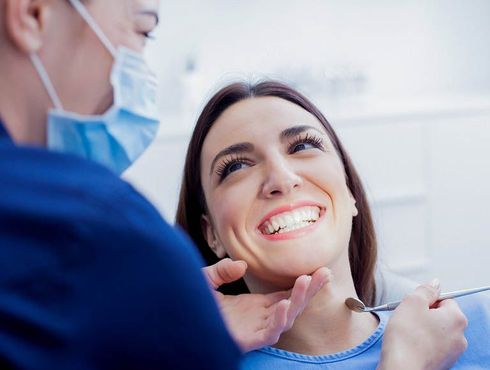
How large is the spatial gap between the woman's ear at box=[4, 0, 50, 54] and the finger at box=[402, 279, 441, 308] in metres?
0.81

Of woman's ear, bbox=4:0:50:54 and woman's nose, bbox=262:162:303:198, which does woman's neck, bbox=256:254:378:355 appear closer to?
woman's nose, bbox=262:162:303:198

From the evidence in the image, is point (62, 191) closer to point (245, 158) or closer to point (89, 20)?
point (89, 20)

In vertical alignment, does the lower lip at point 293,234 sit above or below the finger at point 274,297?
above

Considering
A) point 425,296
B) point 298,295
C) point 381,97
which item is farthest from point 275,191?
point 381,97

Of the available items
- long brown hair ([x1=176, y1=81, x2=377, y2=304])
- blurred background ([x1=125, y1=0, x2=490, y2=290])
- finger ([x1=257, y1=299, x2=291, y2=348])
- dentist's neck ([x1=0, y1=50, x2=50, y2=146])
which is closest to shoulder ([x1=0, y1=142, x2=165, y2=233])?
dentist's neck ([x1=0, y1=50, x2=50, y2=146])

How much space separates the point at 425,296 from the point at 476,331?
0.18 m

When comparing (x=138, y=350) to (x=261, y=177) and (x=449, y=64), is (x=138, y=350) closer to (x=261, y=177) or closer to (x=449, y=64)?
(x=261, y=177)

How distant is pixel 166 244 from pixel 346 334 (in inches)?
31.0

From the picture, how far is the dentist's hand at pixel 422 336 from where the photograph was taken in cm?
121

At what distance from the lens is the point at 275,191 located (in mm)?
1360

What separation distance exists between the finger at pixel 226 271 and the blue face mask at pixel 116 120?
0.30 meters

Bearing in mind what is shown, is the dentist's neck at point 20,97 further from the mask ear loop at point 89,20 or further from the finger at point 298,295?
the finger at point 298,295

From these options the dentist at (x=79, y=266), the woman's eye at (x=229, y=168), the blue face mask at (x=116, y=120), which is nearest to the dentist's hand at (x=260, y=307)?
the woman's eye at (x=229, y=168)

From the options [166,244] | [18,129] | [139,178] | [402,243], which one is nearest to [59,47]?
[18,129]
